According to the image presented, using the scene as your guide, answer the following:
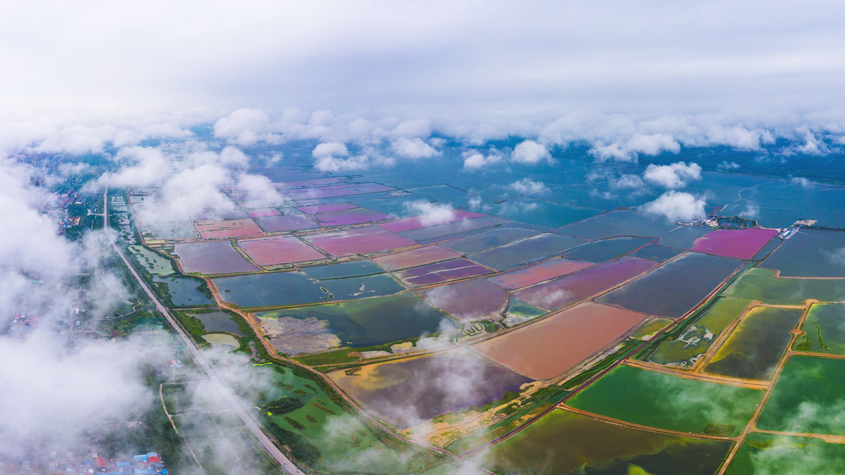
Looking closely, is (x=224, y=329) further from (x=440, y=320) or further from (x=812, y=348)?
(x=812, y=348)

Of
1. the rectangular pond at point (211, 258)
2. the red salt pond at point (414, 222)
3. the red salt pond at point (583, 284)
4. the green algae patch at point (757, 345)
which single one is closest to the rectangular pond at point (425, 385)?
the red salt pond at point (583, 284)

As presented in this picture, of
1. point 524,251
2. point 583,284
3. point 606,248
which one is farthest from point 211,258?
point 606,248

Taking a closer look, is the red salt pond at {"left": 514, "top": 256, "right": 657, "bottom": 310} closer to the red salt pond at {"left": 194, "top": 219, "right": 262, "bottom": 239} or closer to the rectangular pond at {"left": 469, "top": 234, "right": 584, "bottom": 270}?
the rectangular pond at {"left": 469, "top": 234, "right": 584, "bottom": 270}

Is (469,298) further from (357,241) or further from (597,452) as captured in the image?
(357,241)

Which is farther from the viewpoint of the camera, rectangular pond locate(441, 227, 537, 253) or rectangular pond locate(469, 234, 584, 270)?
rectangular pond locate(441, 227, 537, 253)

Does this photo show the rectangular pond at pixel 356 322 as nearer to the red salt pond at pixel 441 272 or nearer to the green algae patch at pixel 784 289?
the red salt pond at pixel 441 272

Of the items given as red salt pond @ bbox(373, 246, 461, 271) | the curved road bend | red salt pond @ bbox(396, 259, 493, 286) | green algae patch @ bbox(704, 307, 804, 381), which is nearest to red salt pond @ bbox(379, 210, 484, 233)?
red salt pond @ bbox(373, 246, 461, 271)
